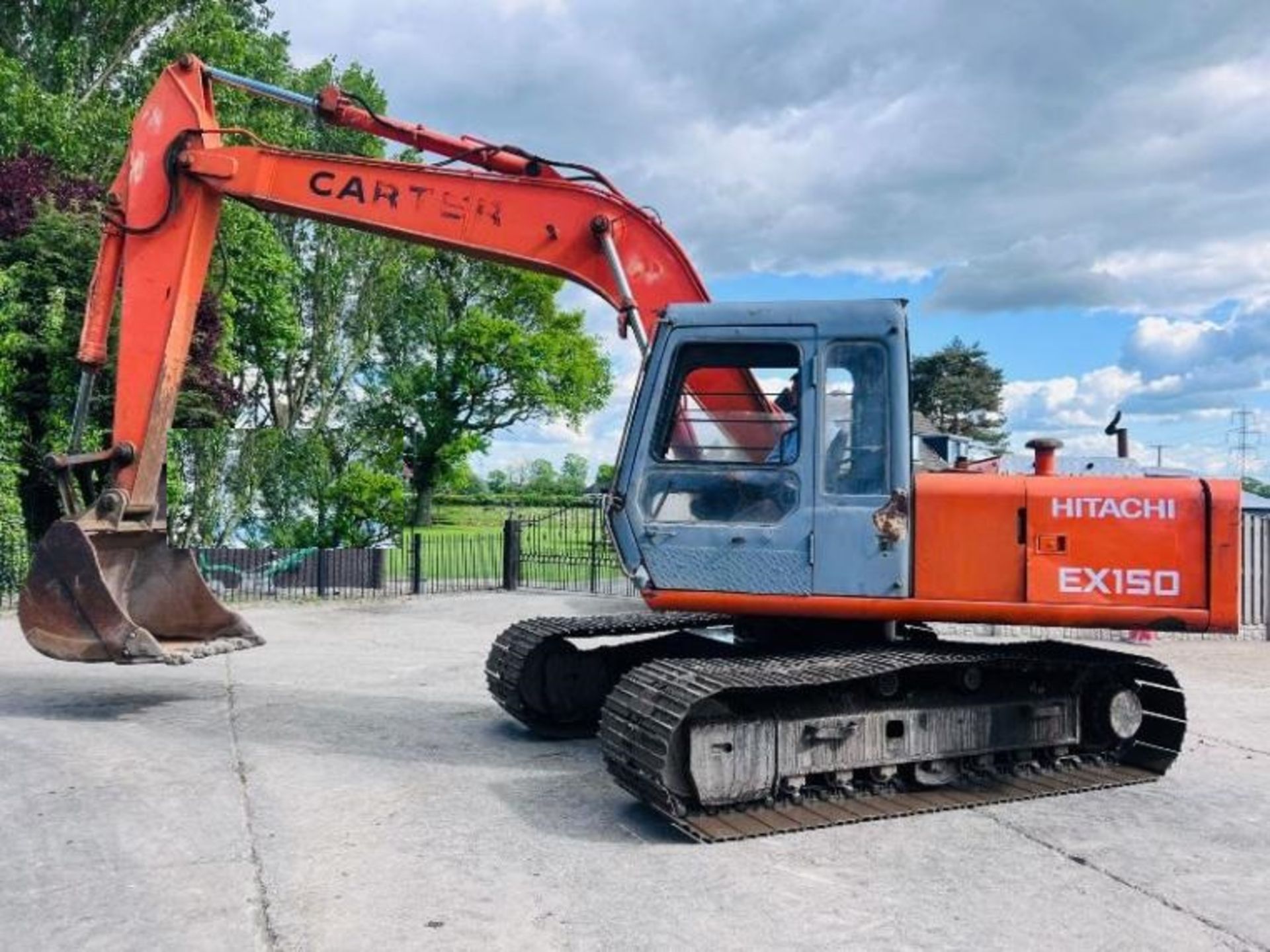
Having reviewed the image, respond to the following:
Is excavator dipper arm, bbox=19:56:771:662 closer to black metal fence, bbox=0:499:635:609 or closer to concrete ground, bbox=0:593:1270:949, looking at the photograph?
concrete ground, bbox=0:593:1270:949

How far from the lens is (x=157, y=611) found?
27.3ft

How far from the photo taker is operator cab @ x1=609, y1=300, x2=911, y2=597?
5871 millimetres

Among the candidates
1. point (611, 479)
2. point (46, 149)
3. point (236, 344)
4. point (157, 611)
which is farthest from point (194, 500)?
point (611, 479)

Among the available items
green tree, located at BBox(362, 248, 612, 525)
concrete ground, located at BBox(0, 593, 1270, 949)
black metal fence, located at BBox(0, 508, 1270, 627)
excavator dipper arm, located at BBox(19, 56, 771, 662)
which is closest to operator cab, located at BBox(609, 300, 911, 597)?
excavator dipper arm, located at BBox(19, 56, 771, 662)

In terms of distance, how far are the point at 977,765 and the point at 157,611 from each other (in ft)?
19.7

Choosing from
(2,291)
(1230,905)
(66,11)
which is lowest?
(1230,905)

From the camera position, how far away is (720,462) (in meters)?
6.01

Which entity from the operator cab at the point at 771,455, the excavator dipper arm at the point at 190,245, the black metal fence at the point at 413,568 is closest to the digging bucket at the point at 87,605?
the excavator dipper arm at the point at 190,245

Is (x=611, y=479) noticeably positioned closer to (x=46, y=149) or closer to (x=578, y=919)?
(x=578, y=919)

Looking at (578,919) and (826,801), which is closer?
(578,919)

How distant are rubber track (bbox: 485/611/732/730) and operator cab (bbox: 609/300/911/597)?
1.69 metres

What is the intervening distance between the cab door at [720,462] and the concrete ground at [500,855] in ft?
4.62

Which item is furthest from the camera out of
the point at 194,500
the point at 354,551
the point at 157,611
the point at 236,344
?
the point at 236,344

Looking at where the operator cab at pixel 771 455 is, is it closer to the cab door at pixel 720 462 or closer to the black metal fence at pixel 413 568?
the cab door at pixel 720 462
